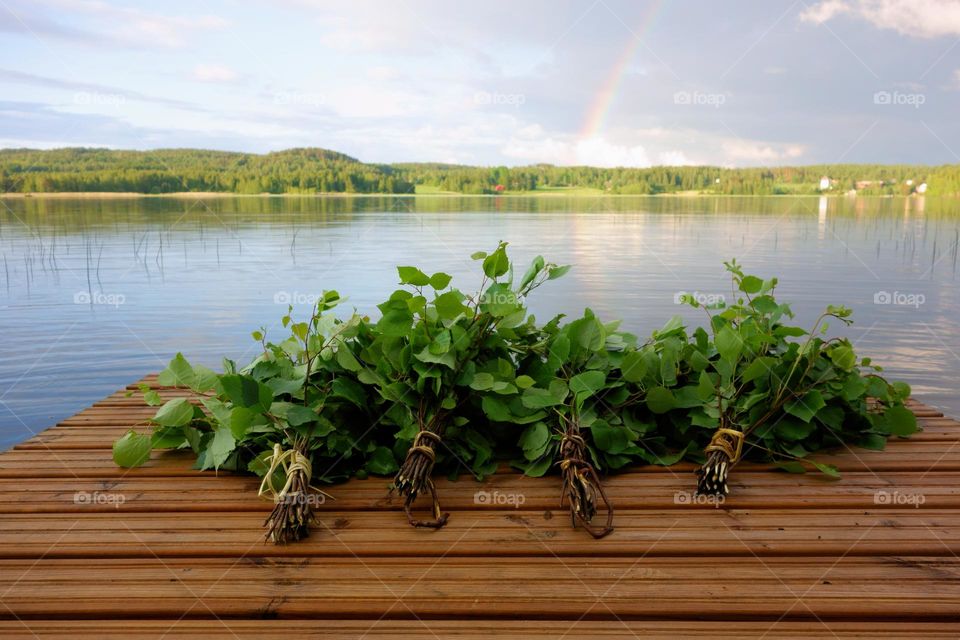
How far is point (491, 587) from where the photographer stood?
1.88 m

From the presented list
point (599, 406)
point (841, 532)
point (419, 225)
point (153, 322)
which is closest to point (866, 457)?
point (841, 532)

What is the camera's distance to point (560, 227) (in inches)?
1150

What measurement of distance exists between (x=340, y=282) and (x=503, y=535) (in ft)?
41.3

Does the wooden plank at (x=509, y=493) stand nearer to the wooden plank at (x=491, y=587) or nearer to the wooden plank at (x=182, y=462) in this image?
the wooden plank at (x=182, y=462)

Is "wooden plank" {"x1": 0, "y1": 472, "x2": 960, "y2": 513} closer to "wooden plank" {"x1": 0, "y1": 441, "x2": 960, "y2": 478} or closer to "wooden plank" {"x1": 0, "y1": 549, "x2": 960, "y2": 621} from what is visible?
"wooden plank" {"x1": 0, "y1": 441, "x2": 960, "y2": 478}

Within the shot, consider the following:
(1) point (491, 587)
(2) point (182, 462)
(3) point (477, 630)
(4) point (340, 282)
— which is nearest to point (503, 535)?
(1) point (491, 587)

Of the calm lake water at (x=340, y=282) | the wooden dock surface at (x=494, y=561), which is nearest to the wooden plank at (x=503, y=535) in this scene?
the wooden dock surface at (x=494, y=561)

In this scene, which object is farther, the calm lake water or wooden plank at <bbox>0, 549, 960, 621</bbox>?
the calm lake water

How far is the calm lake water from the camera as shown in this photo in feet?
27.5

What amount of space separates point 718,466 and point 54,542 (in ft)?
7.01

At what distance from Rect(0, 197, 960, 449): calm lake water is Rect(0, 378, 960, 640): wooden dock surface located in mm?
4627

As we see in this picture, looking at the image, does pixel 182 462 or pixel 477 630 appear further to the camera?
pixel 182 462

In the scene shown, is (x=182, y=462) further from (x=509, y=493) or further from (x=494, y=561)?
(x=494, y=561)

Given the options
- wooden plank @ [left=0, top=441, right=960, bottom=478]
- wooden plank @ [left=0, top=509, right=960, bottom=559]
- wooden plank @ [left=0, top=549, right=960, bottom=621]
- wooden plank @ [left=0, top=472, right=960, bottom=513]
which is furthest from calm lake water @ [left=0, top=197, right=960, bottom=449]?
wooden plank @ [left=0, top=549, right=960, bottom=621]
